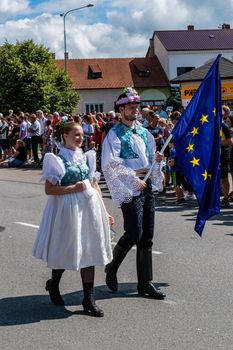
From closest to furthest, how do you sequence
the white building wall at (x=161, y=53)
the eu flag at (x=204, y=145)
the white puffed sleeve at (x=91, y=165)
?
the white puffed sleeve at (x=91, y=165)
the eu flag at (x=204, y=145)
the white building wall at (x=161, y=53)

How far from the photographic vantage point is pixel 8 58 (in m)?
52.5

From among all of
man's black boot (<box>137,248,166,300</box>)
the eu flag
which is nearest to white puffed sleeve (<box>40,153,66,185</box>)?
man's black boot (<box>137,248,166,300</box>)

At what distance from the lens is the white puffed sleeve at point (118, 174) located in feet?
19.7

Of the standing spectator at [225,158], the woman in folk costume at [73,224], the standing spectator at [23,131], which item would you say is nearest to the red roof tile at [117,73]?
the standing spectator at [23,131]

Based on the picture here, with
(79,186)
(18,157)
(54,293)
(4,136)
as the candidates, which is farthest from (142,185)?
(4,136)

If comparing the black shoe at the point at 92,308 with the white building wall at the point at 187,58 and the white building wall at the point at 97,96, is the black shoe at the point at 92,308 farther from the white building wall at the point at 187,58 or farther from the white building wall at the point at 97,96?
the white building wall at the point at 97,96

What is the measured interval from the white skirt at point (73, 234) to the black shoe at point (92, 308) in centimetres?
33

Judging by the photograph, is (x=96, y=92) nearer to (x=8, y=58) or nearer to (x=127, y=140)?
(x=8, y=58)

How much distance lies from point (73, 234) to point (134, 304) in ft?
3.10

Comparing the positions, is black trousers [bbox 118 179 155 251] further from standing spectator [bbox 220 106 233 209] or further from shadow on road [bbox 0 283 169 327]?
standing spectator [bbox 220 106 233 209]

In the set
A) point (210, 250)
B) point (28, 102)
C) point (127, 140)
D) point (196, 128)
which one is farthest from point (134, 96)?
point (28, 102)

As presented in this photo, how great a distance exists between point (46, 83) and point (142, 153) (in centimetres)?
4744

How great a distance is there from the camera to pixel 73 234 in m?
5.59

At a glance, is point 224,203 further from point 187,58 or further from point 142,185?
point 187,58
